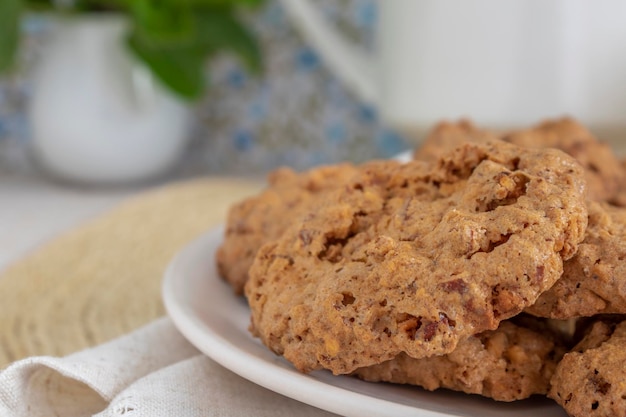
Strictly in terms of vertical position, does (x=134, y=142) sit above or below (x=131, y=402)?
below

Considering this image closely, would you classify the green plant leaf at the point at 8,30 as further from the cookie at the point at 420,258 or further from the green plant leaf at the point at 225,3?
the cookie at the point at 420,258

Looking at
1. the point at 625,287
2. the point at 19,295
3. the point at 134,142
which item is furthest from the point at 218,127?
the point at 625,287

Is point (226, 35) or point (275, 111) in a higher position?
point (226, 35)

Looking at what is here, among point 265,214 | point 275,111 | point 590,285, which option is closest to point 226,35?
point 275,111

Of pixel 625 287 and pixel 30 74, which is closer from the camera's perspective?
pixel 625 287

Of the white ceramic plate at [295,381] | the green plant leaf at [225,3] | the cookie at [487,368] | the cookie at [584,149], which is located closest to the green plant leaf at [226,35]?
the green plant leaf at [225,3]

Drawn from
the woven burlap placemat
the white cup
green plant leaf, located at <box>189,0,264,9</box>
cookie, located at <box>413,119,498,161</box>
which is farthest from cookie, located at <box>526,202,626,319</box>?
green plant leaf, located at <box>189,0,264,9</box>

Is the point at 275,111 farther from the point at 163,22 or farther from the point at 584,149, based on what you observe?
the point at 584,149

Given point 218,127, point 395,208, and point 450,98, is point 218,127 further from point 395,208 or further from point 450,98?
point 395,208
